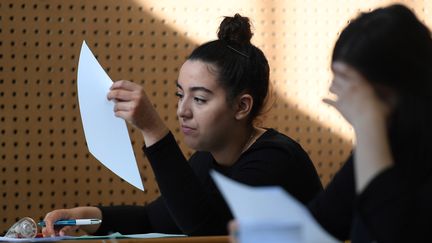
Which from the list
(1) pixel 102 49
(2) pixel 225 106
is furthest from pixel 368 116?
(1) pixel 102 49

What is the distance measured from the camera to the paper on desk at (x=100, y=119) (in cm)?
186

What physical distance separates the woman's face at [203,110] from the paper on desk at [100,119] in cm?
28

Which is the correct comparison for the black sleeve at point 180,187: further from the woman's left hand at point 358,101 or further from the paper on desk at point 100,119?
the woman's left hand at point 358,101

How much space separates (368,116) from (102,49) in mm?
2165

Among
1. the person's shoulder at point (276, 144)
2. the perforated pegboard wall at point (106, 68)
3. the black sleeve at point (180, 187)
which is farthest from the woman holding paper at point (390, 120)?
the perforated pegboard wall at point (106, 68)

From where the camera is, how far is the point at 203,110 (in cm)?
215

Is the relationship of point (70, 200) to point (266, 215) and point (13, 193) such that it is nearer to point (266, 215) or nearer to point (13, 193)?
point (13, 193)

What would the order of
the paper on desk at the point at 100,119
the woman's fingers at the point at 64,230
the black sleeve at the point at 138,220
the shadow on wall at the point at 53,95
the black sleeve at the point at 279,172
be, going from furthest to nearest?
1. the shadow on wall at the point at 53,95
2. the black sleeve at the point at 138,220
3. the woman's fingers at the point at 64,230
4. the black sleeve at the point at 279,172
5. the paper on desk at the point at 100,119

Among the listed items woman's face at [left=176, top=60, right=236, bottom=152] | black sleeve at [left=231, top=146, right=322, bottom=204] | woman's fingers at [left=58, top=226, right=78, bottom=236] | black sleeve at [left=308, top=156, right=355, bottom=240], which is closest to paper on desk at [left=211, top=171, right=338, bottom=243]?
black sleeve at [left=308, top=156, right=355, bottom=240]

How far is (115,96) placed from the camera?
1.89 m

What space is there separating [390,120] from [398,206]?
12cm

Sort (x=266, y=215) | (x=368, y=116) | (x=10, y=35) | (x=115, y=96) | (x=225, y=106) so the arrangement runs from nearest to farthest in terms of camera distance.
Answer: (x=266, y=215) → (x=368, y=116) → (x=115, y=96) → (x=225, y=106) → (x=10, y=35)

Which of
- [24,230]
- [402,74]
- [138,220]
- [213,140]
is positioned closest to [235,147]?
[213,140]

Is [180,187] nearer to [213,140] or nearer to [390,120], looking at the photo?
[213,140]
